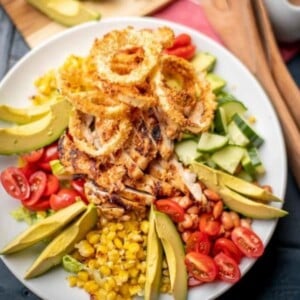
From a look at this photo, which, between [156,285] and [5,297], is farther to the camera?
[5,297]

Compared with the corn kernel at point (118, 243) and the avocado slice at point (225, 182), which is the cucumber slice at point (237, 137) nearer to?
the avocado slice at point (225, 182)

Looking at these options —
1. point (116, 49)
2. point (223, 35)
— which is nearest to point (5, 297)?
point (116, 49)

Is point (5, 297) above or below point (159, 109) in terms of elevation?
below

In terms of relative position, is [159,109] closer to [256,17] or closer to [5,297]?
[256,17]

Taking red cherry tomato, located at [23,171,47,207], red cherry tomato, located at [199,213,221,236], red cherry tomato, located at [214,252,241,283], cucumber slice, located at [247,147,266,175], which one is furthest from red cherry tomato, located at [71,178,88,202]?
cucumber slice, located at [247,147,266,175]

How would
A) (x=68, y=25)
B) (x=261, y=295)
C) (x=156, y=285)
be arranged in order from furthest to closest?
(x=68, y=25), (x=261, y=295), (x=156, y=285)

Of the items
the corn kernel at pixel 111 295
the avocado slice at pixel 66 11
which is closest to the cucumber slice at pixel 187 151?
the corn kernel at pixel 111 295
